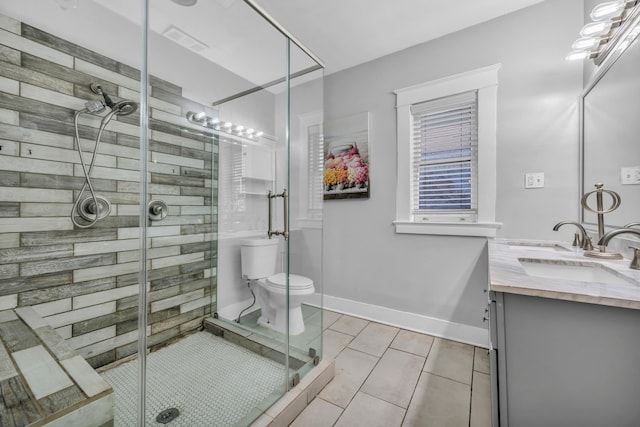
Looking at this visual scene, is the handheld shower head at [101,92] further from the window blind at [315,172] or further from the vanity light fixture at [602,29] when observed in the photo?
the vanity light fixture at [602,29]

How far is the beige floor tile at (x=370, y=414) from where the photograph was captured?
4.39ft

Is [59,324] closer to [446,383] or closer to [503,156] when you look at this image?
[446,383]

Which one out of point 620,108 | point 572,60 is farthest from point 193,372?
point 572,60

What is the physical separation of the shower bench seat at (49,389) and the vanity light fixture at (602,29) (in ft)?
8.48

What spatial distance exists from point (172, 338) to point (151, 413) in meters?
0.40

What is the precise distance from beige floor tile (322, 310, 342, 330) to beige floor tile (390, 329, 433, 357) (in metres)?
0.61

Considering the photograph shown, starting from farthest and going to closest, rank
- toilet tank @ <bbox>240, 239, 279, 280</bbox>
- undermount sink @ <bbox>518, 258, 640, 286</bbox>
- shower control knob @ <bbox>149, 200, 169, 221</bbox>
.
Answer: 1. toilet tank @ <bbox>240, 239, 279, 280</bbox>
2. shower control knob @ <bbox>149, 200, 169, 221</bbox>
3. undermount sink @ <bbox>518, 258, 640, 286</bbox>

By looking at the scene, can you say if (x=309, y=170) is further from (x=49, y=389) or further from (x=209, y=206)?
(x=49, y=389)

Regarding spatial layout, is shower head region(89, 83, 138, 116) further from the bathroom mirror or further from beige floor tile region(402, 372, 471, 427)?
the bathroom mirror

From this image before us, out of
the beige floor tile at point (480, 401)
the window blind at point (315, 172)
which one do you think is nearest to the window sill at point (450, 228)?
the window blind at point (315, 172)

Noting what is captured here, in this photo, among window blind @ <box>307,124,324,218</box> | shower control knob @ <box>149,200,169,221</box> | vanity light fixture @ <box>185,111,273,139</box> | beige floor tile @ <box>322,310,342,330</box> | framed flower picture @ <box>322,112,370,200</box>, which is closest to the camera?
shower control knob @ <box>149,200,169,221</box>

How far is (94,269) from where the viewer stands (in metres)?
1.54

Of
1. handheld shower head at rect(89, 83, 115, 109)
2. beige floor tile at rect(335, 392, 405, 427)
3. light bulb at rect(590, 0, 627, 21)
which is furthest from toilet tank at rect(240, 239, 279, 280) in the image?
light bulb at rect(590, 0, 627, 21)

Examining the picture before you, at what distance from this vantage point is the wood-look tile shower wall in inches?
51.6
